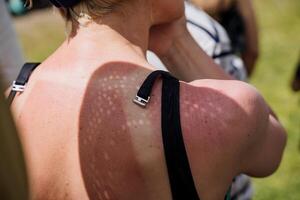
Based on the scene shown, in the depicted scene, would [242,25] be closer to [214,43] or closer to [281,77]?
[214,43]

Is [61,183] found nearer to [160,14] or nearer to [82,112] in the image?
[82,112]

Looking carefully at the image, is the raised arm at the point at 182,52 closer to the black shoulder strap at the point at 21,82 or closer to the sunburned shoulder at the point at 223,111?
the sunburned shoulder at the point at 223,111

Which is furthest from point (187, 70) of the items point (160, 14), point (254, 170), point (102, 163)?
point (102, 163)

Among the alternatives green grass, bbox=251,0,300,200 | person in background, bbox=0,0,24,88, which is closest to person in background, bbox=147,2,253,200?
person in background, bbox=0,0,24,88

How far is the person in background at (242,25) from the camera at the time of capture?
9.92 ft

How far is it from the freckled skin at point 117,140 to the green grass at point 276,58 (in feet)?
8.37

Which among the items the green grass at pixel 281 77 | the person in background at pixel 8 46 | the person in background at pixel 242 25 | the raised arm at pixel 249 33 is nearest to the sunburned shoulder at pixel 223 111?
the person in background at pixel 8 46

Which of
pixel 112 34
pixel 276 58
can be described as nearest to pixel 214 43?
pixel 112 34

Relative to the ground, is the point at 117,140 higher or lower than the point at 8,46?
higher

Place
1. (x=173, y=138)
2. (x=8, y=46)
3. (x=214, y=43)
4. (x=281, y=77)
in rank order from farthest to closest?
(x=281, y=77), (x=8, y=46), (x=214, y=43), (x=173, y=138)

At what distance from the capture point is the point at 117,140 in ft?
4.60

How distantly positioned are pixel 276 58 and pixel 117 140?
4951 millimetres

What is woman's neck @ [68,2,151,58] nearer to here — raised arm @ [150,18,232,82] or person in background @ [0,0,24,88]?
raised arm @ [150,18,232,82]

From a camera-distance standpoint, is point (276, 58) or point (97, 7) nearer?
point (97, 7)
